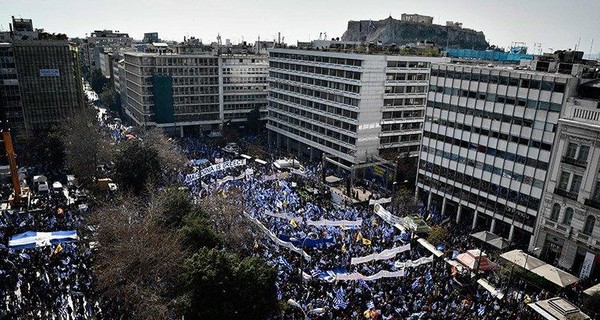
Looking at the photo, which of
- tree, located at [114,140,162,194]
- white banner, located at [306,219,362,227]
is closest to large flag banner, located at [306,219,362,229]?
white banner, located at [306,219,362,227]

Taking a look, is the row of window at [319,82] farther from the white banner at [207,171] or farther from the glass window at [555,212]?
the glass window at [555,212]

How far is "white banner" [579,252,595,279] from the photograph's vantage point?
3450 cm

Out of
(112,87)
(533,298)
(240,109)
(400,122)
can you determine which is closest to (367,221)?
(533,298)

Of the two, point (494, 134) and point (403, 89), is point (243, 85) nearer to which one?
point (403, 89)

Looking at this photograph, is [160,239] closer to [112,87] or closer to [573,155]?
[573,155]

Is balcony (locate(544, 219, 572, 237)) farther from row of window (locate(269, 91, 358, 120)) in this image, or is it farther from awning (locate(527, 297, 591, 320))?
row of window (locate(269, 91, 358, 120))

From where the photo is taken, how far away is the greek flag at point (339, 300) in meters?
27.6

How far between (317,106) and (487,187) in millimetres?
31654

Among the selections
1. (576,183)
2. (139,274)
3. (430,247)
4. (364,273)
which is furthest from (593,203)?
(139,274)

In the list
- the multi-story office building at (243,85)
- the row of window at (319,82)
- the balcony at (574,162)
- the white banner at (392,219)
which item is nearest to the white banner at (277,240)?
the white banner at (392,219)

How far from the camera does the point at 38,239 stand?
33.1 meters

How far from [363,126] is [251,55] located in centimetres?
4290

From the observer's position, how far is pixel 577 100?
36.0 meters

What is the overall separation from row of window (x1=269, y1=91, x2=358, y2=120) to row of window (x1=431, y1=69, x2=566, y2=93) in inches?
590
